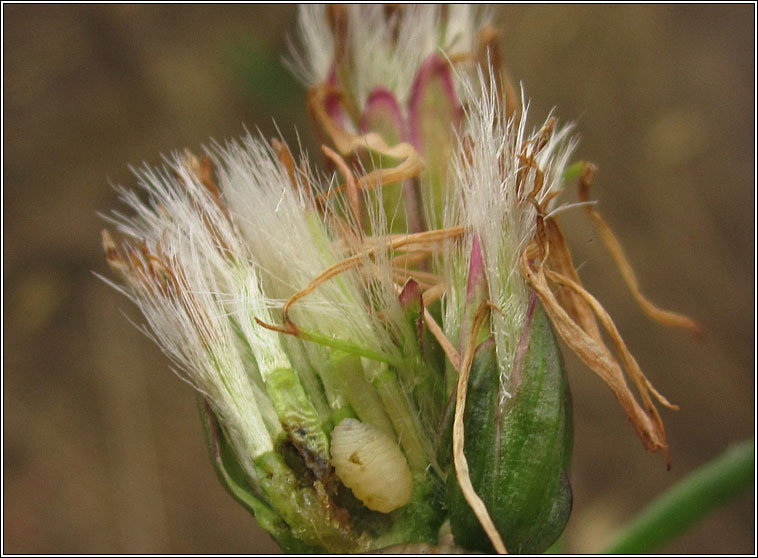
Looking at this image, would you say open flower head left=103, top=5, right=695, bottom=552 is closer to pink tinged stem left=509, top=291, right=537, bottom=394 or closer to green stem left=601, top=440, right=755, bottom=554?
pink tinged stem left=509, top=291, right=537, bottom=394

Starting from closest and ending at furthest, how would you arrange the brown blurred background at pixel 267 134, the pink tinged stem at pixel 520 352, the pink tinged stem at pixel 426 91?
1. the pink tinged stem at pixel 520 352
2. the pink tinged stem at pixel 426 91
3. the brown blurred background at pixel 267 134

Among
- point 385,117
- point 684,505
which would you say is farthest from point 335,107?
point 684,505

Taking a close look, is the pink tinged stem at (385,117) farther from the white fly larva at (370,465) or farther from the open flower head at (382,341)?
the white fly larva at (370,465)

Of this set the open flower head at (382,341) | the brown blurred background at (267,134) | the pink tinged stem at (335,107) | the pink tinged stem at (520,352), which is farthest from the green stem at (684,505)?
the brown blurred background at (267,134)

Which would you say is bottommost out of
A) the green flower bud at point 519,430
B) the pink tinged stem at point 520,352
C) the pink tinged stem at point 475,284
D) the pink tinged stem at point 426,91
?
the green flower bud at point 519,430

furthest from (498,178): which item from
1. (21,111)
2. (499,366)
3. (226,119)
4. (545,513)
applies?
(21,111)

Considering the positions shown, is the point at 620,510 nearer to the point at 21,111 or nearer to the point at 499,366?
the point at 499,366
